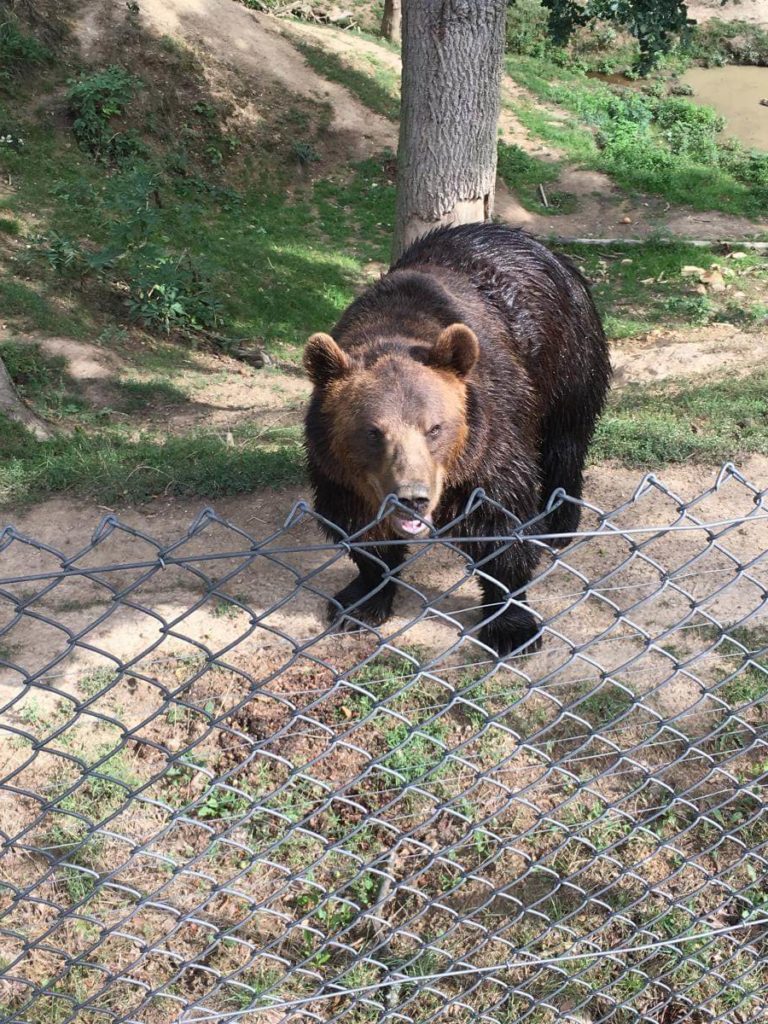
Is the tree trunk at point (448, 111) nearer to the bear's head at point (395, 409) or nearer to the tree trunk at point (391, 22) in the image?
the bear's head at point (395, 409)

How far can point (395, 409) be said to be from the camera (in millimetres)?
4086

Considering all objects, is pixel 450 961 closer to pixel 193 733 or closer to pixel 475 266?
pixel 193 733

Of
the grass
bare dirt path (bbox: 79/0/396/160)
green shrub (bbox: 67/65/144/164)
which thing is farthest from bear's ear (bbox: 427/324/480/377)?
bare dirt path (bbox: 79/0/396/160)

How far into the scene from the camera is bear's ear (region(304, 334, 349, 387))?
13.9ft

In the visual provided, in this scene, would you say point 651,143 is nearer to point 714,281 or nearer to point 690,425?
point 714,281

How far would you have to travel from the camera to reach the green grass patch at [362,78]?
1586cm

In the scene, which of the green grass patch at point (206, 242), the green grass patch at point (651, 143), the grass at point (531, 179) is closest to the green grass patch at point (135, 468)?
the green grass patch at point (206, 242)

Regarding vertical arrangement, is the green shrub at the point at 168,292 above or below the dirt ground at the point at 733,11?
below

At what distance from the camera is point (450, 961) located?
3.44m

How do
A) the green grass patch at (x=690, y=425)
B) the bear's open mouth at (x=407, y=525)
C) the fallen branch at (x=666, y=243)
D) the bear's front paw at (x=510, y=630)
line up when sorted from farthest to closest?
the fallen branch at (x=666, y=243) < the green grass patch at (x=690, y=425) < the bear's front paw at (x=510, y=630) < the bear's open mouth at (x=407, y=525)

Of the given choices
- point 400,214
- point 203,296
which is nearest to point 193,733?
point 400,214

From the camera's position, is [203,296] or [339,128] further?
[339,128]

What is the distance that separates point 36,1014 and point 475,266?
4.01 meters

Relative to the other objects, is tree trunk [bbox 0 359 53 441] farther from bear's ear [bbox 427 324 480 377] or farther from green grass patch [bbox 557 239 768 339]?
green grass patch [bbox 557 239 768 339]
